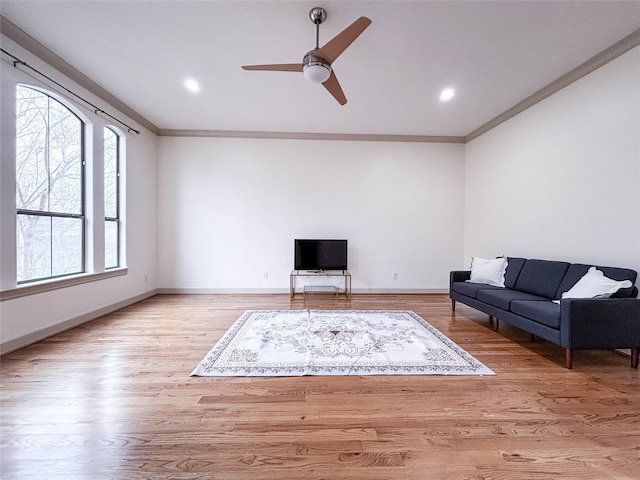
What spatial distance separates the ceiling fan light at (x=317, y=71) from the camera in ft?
7.75

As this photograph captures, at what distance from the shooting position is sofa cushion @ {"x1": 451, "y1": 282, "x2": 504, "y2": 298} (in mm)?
3649

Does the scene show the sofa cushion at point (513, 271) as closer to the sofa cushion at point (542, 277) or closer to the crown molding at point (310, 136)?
the sofa cushion at point (542, 277)

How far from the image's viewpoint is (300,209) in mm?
5363

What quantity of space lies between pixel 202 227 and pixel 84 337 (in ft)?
8.59

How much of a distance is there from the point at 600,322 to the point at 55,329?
541 cm

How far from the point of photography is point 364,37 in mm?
2645

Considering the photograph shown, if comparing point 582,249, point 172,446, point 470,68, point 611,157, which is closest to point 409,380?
point 172,446

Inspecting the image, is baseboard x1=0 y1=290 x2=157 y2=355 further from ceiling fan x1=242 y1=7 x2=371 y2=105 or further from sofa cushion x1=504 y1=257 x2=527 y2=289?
sofa cushion x1=504 y1=257 x2=527 y2=289

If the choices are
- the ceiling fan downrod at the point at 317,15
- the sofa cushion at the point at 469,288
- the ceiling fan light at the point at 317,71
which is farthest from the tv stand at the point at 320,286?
the ceiling fan downrod at the point at 317,15

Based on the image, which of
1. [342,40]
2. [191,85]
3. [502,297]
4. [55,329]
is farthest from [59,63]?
[502,297]

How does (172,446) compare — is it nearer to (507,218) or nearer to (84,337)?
(84,337)

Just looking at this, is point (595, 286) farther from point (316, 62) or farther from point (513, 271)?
point (316, 62)

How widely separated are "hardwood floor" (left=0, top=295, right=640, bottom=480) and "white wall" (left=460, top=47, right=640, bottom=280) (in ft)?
4.07

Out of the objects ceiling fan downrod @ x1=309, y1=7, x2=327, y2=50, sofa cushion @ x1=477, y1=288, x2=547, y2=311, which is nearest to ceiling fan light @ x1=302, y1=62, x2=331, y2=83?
ceiling fan downrod @ x1=309, y1=7, x2=327, y2=50
